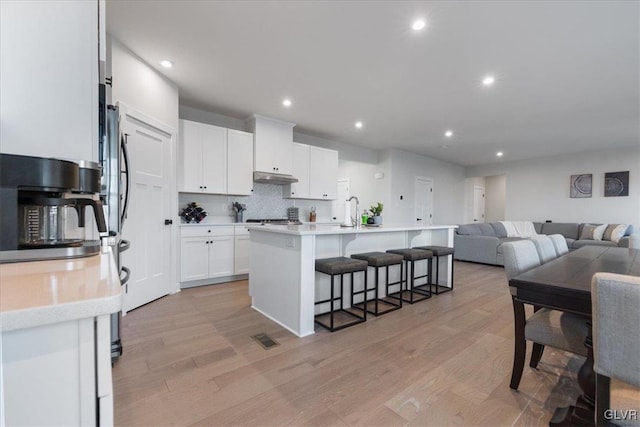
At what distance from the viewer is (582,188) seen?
682 cm

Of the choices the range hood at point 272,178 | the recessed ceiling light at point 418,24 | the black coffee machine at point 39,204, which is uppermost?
the recessed ceiling light at point 418,24

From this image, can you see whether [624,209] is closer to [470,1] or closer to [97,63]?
[470,1]

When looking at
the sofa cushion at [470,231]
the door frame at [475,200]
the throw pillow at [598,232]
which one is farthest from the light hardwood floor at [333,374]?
the door frame at [475,200]

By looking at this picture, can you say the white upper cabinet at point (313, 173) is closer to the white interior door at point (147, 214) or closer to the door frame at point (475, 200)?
the white interior door at point (147, 214)

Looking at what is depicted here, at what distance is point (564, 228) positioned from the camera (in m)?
6.64

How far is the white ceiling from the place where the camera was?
2.19m

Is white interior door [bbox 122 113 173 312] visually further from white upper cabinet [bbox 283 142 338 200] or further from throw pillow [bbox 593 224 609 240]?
throw pillow [bbox 593 224 609 240]

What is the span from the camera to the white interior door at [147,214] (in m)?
2.91

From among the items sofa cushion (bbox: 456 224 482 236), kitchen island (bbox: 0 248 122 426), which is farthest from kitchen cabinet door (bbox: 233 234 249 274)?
sofa cushion (bbox: 456 224 482 236)

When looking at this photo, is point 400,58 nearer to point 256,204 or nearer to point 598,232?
point 256,204

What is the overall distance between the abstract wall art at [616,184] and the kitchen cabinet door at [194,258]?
860cm

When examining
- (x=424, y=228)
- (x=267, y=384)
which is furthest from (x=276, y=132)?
(x=267, y=384)

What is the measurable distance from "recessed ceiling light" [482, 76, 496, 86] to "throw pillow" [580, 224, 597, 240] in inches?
197

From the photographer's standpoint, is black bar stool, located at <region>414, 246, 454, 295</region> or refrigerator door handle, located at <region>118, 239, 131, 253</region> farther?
black bar stool, located at <region>414, 246, 454, 295</region>
